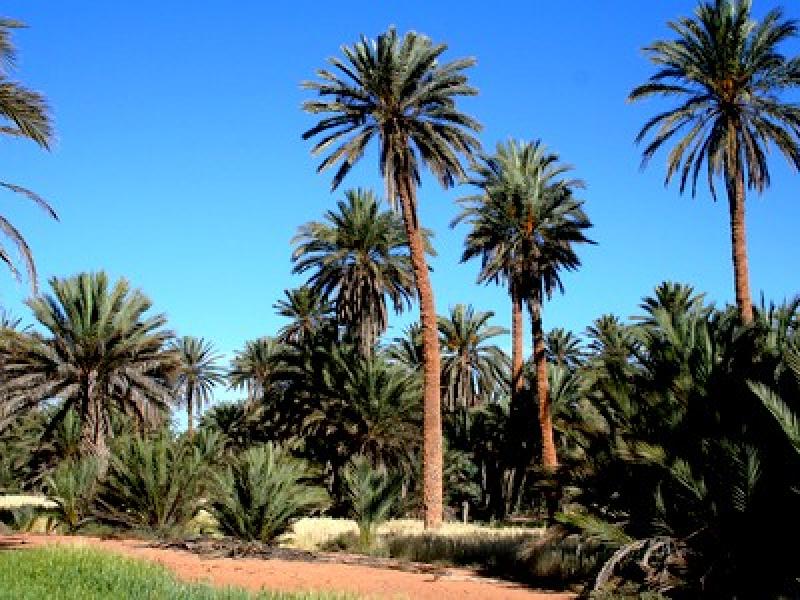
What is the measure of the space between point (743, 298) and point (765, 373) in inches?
473

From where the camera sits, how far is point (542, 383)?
29219 mm

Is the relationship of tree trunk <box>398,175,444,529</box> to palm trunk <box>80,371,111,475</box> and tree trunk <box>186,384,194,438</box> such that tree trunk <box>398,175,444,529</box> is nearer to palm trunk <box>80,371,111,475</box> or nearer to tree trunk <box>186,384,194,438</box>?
palm trunk <box>80,371,111,475</box>

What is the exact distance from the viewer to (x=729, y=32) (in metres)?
24.1

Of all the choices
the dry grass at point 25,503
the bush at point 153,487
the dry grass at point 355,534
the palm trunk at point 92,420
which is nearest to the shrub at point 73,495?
the bush at point 153,487

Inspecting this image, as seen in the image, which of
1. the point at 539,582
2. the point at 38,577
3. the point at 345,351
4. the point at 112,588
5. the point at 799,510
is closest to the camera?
the point at 112,588

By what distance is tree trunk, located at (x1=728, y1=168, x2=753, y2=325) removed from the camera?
909 inches

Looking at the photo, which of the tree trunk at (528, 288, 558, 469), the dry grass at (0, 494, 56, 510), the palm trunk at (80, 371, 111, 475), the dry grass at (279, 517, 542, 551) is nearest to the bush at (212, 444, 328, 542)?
the dry grass at (279, 517, 542, 551)

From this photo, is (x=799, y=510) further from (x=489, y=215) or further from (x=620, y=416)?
(x=489, y=215)

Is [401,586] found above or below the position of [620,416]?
below

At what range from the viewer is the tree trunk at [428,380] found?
24750 mm

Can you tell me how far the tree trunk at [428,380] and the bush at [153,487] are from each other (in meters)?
6.82

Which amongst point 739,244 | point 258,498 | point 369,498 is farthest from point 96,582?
point 739,244

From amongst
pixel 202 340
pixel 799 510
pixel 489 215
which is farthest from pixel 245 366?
pixel 799 510

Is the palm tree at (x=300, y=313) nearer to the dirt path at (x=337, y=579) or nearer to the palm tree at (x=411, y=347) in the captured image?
the palm tree at (x=411, y=347)
